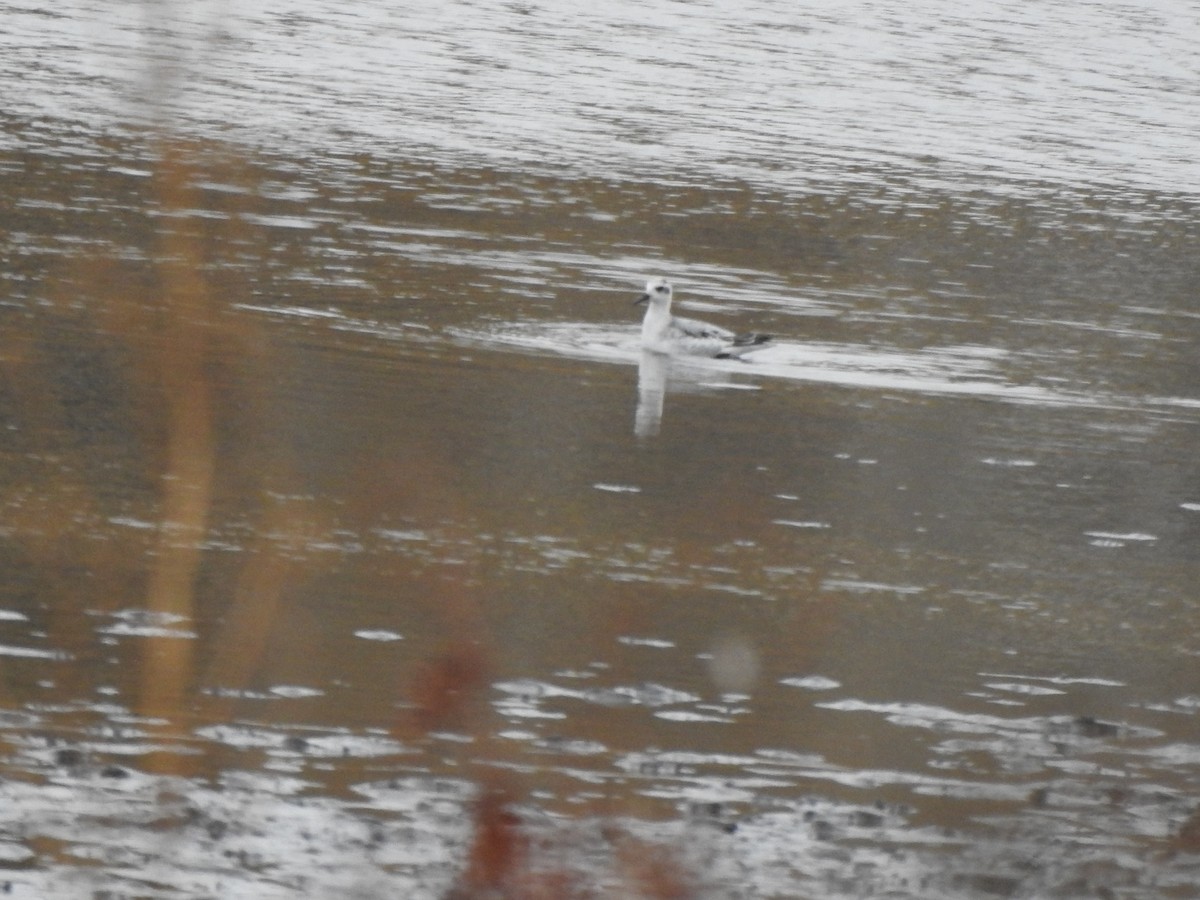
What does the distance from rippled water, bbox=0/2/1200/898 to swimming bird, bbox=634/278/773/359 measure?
0.17 metres

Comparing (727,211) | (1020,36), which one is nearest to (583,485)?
(727,211)

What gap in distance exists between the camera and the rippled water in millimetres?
7391

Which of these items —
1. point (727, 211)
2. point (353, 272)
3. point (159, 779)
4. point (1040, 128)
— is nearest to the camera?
point (159, 779)

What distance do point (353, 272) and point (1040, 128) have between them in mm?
24071

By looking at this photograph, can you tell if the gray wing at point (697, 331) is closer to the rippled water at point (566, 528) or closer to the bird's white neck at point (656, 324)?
the bird's white neck at point (656, 324)

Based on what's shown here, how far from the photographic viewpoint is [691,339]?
60.7ft

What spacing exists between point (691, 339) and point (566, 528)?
21.0ft

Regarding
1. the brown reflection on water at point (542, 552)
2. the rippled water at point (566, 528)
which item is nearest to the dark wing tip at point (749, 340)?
the rippled water at point (566, 528)

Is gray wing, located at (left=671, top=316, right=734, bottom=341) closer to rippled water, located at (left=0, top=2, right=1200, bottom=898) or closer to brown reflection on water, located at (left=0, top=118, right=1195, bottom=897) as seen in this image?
rippled water, located at (left=0, top=2, right=1200, bottom=898)

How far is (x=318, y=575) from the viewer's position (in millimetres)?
10797

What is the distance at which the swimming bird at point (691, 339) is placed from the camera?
1847 centimetres

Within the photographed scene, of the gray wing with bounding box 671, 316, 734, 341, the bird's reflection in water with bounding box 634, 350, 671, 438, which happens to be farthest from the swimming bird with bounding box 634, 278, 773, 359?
the bird's reflection in water with bounding box 634, 350, 671, 438

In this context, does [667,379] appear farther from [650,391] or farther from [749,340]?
[749,340]

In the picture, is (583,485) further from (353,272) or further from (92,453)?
(353,272)
